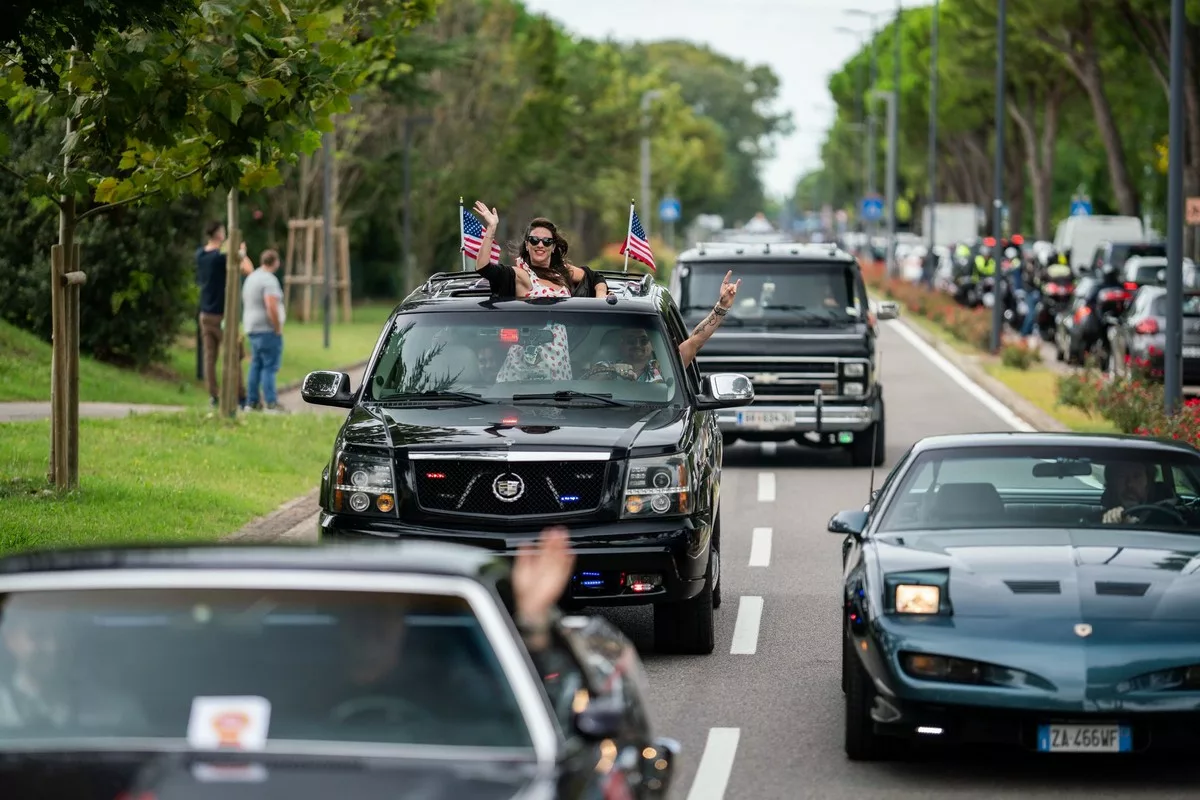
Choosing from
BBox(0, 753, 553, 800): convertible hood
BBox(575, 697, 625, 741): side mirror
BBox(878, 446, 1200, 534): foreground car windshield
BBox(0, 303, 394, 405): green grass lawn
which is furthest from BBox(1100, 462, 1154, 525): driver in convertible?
BBox(0, 303, 394, 405): green grass lawn

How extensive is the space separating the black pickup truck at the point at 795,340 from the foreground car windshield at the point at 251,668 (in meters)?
15.5

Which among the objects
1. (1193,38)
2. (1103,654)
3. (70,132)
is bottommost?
(1103,654)

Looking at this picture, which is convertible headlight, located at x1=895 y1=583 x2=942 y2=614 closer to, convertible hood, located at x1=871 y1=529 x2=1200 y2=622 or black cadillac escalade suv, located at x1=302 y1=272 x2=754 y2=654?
convertible hood, located at x1=871 y1=529 x2=1200 y2=622

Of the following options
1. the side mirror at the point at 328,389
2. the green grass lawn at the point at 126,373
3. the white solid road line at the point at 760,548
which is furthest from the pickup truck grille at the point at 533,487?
the green grass lawn at the point at 126,373

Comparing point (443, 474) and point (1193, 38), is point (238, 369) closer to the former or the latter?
point (443, 474)

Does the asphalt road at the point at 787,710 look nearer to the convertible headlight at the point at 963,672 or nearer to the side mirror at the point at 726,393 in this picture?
the convertible headlight at the point at 963,672

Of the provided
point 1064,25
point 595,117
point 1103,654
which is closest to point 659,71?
point 595,117

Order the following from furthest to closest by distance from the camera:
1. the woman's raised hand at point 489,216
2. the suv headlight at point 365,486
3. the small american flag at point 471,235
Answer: the small american flag at point 471,235, the woman's raised hand at point 489,216, the suv headlight at point 365,486

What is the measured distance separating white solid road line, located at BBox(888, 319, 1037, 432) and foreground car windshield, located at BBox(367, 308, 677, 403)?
9.17m

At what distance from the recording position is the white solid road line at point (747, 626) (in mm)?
11352

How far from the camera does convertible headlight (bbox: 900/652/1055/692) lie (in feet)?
25.8

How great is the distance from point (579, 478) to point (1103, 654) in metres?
3.22

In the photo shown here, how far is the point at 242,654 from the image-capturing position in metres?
5.18

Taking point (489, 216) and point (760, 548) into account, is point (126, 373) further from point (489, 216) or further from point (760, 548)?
point (489, 216)
